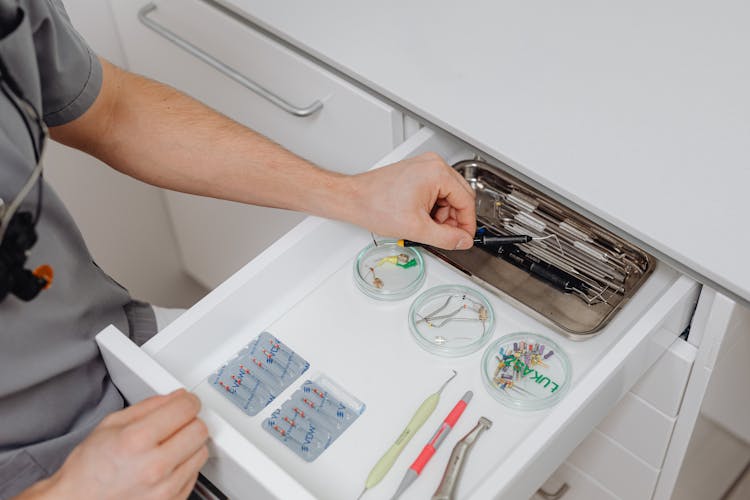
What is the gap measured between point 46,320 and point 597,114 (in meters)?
0.55

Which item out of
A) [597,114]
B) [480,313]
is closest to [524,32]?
[597,114]

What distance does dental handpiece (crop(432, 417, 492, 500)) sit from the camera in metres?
0.77

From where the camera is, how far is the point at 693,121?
89cm

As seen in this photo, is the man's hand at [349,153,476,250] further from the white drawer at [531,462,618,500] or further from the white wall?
the white wall

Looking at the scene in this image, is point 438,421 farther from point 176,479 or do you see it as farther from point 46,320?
point 46,320

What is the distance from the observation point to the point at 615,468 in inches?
43.3

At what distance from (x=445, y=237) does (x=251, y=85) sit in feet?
1.19

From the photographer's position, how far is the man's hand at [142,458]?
0.72 meters

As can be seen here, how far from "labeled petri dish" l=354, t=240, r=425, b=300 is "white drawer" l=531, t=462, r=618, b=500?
39cm

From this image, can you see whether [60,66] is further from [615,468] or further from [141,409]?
[615,468]

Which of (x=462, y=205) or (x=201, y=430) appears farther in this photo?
(x=462, y=205)

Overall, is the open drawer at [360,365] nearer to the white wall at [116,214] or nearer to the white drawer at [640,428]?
the white drawer at [640,428]

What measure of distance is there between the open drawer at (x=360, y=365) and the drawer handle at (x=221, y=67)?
0.17 m

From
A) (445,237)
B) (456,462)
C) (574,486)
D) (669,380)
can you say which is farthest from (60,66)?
(574,486)
